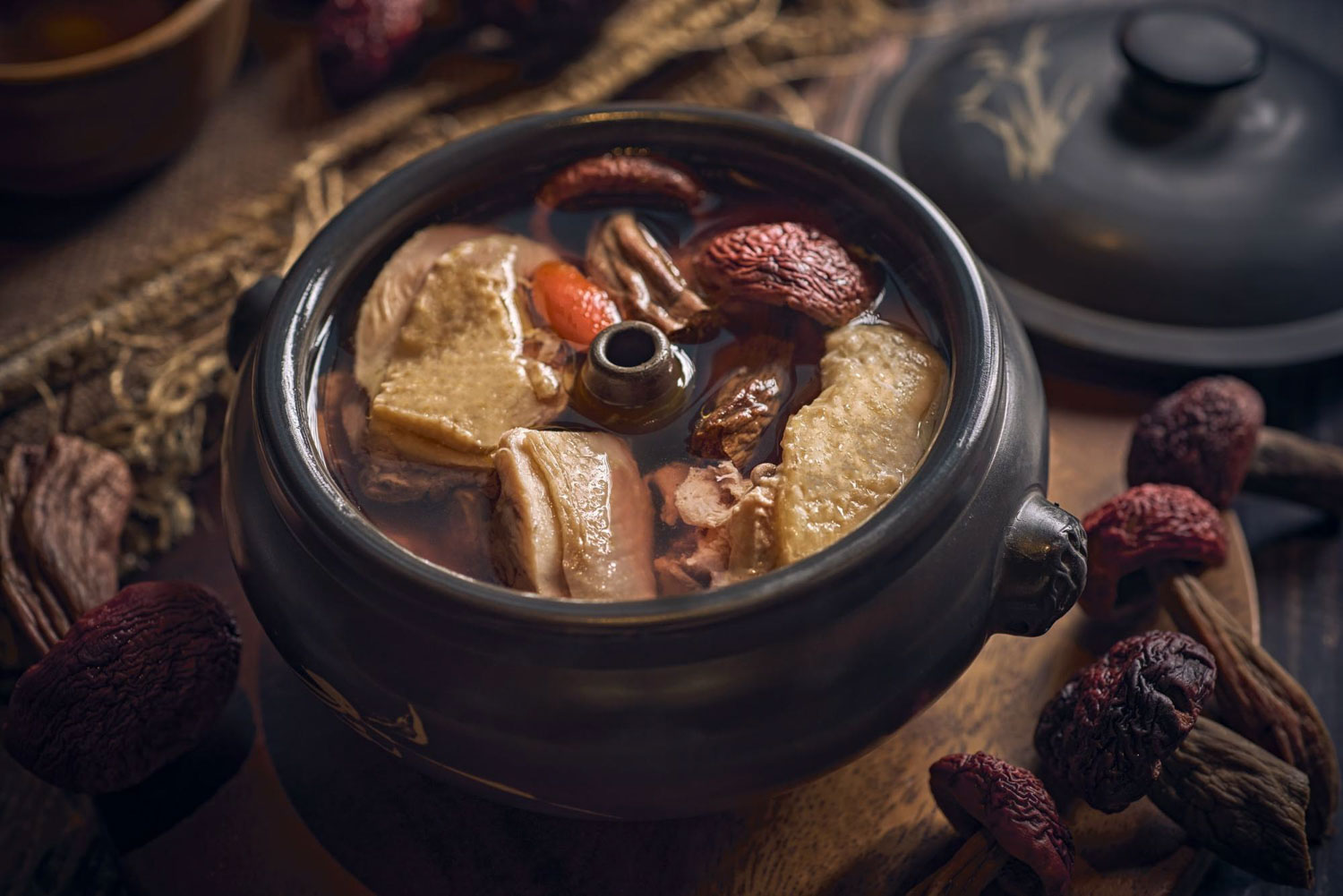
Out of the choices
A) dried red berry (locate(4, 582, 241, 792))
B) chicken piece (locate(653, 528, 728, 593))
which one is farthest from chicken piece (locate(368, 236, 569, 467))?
dried red berry (locate(4, 582, 241, 792))

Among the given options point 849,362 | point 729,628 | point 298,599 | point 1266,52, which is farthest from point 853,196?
point 1266,52

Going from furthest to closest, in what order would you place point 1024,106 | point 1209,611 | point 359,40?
point 359,40 < point 1024,106 < point 1209,611

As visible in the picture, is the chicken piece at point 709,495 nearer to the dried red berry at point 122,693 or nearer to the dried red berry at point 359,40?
the dried red berry at point 122,693

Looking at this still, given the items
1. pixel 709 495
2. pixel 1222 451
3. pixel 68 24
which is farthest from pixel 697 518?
pixel 68 24

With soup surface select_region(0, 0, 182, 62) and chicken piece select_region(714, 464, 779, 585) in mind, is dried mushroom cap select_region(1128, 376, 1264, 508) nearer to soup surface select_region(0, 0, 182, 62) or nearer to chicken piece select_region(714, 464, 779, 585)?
chicken piece select_region(714, 464, 779, 585)

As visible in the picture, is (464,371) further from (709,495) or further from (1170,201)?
(1170,201)
